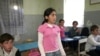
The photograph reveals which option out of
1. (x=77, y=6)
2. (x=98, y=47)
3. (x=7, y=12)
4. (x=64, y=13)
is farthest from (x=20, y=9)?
(x=98, y=47)

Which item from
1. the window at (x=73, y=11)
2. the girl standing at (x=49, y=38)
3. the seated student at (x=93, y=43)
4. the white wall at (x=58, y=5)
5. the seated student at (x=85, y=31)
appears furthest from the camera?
the white wall at (x=58, y=5)

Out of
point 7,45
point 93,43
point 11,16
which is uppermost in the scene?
point 11,16

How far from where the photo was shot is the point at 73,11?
5.74m

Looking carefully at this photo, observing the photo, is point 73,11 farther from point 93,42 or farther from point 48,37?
point 48,37

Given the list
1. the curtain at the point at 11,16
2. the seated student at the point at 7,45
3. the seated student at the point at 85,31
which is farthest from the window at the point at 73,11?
the seated student at the point at 7,45

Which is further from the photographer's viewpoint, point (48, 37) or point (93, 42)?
point (93, 42)

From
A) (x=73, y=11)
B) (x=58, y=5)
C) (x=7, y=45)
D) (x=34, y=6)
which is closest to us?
(x=7, y=45)

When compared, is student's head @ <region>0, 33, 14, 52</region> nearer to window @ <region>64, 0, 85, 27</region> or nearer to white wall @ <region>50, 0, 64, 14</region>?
window @ <region>64, 0, 85, 27</region>

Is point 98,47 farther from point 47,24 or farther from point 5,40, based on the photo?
point 5,40

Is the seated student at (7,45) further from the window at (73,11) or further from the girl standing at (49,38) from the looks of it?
the window at (73,11)

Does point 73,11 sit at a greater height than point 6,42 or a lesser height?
greater

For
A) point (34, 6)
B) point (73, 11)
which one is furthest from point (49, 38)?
point (34, 6)

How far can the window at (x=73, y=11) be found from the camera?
17.8 ft

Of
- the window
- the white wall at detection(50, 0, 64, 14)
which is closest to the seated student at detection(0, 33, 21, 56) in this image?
the window
